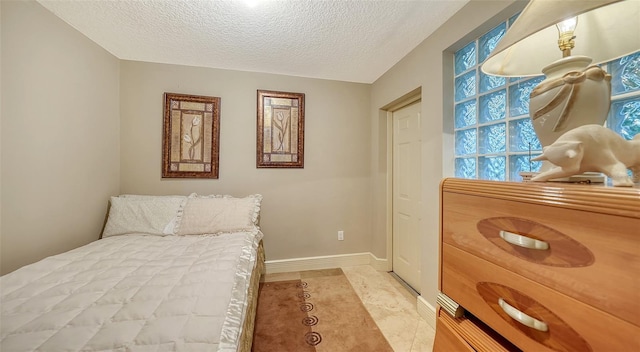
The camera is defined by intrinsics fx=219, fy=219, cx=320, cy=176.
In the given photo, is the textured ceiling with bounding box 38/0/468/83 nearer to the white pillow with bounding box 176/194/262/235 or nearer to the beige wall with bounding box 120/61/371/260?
the beige wall with bounding box 120/61/371/260

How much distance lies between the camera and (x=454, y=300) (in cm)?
77

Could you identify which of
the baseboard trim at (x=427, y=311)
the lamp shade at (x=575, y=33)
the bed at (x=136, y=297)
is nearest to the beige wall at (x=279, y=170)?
the bed at (x=136, y=297)

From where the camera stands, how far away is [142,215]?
1937 mm

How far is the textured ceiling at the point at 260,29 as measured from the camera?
58.1 inches

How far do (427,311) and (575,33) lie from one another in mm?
1845

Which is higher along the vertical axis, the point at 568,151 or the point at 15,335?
the point at 568,151

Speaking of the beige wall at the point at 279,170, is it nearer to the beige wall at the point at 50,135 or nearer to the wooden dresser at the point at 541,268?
the beige wall at the point at 50,135

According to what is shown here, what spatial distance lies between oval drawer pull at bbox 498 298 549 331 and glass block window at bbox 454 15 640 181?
92cm

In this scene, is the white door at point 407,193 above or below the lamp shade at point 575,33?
below

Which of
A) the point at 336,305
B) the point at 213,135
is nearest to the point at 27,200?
the point at 213,135

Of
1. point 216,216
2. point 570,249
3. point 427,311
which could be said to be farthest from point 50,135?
point 427,311

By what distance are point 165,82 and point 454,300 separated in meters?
2.92

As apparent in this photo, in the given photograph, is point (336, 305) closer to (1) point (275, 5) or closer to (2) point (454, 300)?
(2) point (454, 300)

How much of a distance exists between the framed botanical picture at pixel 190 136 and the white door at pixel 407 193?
2011 millimetres
